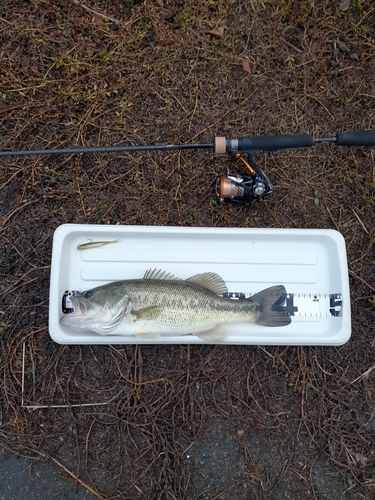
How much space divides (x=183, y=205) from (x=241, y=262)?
656 millimetres

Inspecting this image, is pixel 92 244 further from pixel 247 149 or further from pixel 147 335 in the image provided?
pixel 247 149

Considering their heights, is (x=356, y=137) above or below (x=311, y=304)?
above

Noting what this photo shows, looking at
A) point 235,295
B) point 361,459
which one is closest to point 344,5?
point 235,295

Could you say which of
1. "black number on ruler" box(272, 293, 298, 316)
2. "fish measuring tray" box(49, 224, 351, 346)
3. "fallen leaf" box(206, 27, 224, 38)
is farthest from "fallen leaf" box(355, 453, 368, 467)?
"fallen leaf" box(206, 27, 224, 38)

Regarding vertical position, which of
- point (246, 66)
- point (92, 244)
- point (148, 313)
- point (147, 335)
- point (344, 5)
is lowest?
point (147, 335)

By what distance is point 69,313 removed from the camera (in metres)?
2.81

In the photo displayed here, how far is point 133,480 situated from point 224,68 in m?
3.38

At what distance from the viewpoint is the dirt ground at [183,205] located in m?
2.98

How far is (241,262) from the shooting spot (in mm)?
3055

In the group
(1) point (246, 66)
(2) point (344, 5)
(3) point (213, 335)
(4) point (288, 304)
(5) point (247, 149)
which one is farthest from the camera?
(2) point (344, 5)

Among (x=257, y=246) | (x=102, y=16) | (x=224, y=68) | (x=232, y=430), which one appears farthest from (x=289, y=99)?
(x=232, y=430)

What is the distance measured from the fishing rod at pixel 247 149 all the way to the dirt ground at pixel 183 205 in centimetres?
24

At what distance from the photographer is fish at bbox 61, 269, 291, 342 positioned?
104 inches

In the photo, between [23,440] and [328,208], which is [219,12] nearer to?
[328,208]
